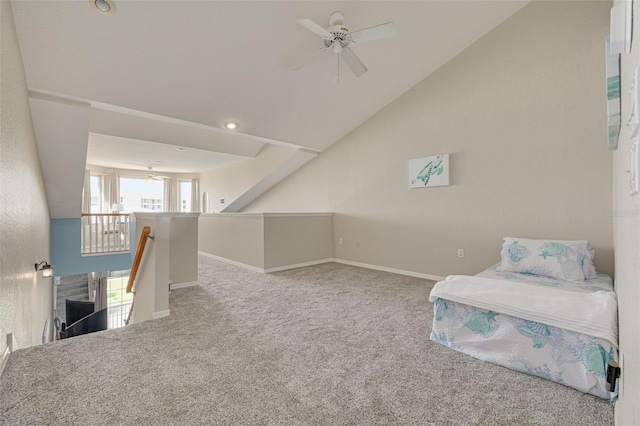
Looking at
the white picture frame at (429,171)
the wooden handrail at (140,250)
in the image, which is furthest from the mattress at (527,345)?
the wooden handrail at (140,250)

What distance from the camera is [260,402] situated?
1.55m

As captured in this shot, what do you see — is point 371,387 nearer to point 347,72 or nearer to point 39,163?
point 347,72

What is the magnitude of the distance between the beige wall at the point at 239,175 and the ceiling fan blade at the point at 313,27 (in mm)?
3158

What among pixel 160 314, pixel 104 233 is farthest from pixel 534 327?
pixel 104 233

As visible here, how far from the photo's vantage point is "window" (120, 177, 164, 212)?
361 inches

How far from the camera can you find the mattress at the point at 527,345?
159cm

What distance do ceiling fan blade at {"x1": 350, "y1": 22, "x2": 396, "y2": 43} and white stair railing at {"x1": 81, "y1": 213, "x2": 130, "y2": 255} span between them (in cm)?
576

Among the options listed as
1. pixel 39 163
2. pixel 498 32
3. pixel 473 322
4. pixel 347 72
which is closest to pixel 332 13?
pixel 347 72

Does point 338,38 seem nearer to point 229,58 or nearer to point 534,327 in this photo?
point 229,58

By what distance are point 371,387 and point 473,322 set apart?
3.03 ft

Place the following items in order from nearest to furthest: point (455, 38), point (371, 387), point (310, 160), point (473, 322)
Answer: point (371, 387) → point (473, 322) → point (455, 38) → point (310, 160)

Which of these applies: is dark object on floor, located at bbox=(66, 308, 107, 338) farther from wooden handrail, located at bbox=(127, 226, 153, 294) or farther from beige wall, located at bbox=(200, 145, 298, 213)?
beige wall, located at bbox=(200, 145, 298, 213)

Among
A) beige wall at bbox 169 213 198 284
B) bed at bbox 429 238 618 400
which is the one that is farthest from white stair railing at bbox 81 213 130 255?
bed at bbox 429 238 618 400

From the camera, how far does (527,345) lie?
5.98ft
